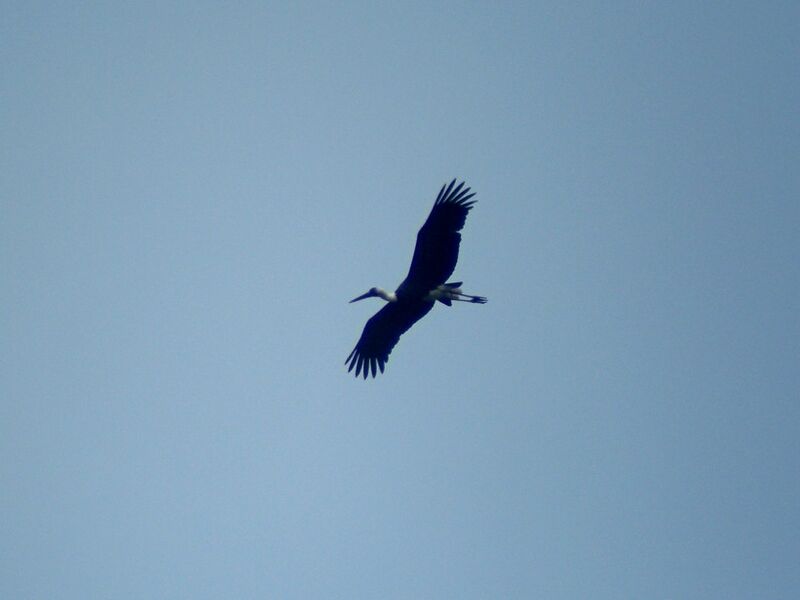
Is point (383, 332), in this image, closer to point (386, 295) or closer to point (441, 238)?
point (386, 295)

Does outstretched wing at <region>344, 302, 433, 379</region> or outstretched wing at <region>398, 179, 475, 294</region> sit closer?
outstretched wing at <region>398, 179, 475, 294</region>

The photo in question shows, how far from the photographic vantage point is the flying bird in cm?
1753

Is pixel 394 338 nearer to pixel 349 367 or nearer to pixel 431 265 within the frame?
pixel 349 367

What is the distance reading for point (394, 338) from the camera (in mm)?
20016

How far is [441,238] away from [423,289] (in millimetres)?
1424

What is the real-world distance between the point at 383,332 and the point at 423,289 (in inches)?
71.4

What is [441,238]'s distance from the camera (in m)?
17.7

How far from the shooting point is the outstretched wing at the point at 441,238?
17500 mm

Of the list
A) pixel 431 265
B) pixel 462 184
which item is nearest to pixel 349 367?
pixel 431 265

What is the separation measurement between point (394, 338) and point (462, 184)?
13.7 ft

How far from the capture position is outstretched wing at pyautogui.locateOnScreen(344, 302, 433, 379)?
19.4 m

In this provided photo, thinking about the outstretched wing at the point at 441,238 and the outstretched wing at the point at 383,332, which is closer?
the outstretched wing at the point at 441,238

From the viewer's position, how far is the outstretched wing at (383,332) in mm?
19375

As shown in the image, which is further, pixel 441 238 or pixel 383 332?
pixel 383 332
